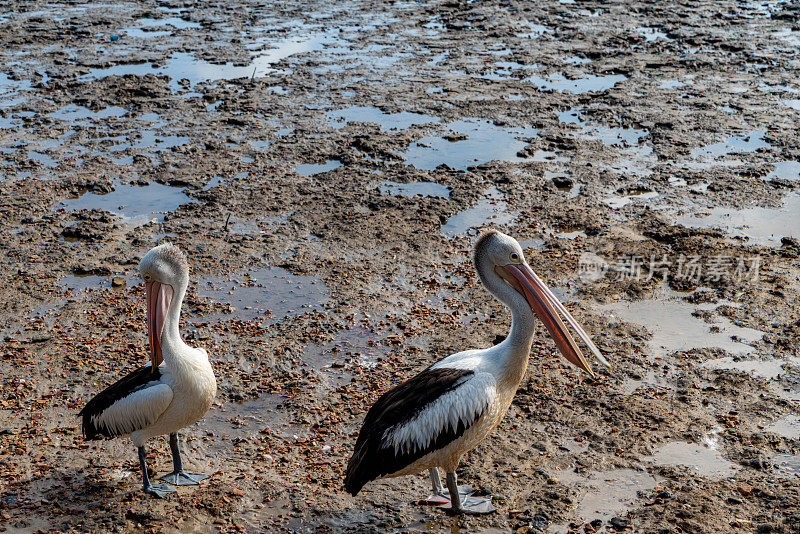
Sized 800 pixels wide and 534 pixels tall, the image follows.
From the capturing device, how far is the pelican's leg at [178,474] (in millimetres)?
5121

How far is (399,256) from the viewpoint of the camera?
809 cm

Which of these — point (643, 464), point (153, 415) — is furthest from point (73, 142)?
point (643, 464)

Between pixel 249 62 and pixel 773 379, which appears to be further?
pixel 249 62

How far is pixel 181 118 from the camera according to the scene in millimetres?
11547

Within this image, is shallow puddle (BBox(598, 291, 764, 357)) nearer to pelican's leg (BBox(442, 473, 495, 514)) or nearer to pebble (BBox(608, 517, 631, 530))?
pebble (BBox(608, 517, 631, 530))

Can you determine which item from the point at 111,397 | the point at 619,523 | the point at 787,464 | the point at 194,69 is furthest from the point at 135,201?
the point at 787,464

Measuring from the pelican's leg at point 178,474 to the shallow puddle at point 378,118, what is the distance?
22.5 feet

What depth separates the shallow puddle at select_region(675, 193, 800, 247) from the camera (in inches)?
331

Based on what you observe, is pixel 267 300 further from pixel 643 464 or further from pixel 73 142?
pixel 73 142

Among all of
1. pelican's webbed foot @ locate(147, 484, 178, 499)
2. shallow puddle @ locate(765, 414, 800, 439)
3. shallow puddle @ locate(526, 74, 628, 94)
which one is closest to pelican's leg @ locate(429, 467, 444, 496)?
pelican's webbed foot @ locate(147, 484, 178, 499)

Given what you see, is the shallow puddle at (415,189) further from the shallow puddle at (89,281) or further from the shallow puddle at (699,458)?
the shallow puddle at (699,458)

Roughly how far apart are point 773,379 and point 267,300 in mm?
4316

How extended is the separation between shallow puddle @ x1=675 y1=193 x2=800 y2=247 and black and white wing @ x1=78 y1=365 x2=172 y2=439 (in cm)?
602

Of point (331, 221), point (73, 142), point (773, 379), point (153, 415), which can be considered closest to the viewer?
point (153, 415)
